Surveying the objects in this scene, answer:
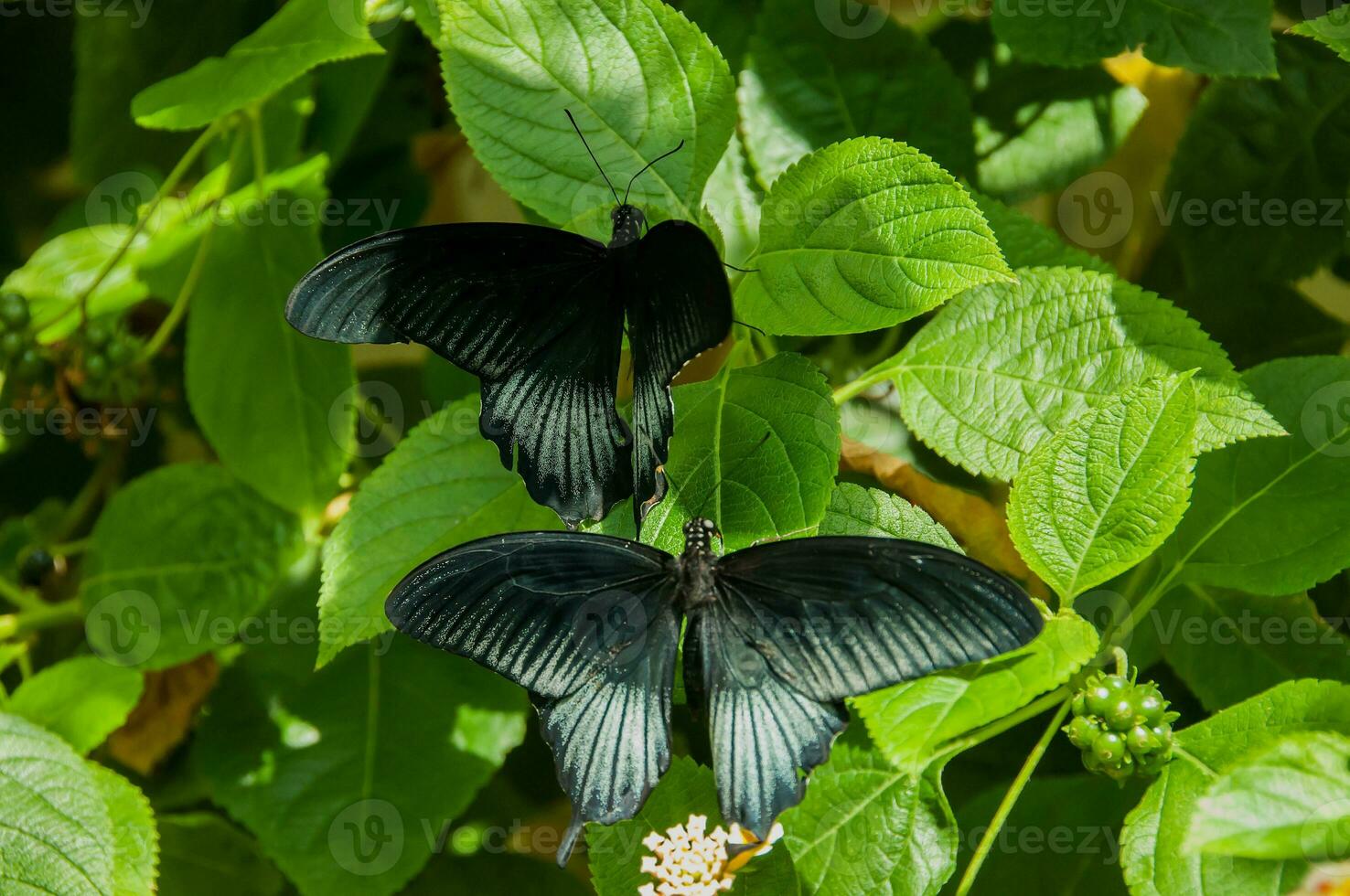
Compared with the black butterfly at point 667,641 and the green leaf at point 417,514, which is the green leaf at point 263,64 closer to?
the green leaf at point 417,514

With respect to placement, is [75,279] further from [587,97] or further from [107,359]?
[587,97]

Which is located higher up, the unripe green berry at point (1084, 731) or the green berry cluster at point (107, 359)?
the unripe green berry at point (1084, 731)

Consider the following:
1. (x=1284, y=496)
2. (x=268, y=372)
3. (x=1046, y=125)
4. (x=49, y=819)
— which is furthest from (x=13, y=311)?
(x=1284, y=496)

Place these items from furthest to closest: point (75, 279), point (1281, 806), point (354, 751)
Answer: point (75, 279)
point (354, 751)
point (1281, 806)

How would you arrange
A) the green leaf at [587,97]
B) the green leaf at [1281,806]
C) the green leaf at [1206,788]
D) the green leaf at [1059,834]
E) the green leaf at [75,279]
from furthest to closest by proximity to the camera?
the green leaf at [75,279]
the green leaf at [1059,834]
the green leaf at [587,97]
the green leaf at [1206,788]
the green leaf at [1281,806]

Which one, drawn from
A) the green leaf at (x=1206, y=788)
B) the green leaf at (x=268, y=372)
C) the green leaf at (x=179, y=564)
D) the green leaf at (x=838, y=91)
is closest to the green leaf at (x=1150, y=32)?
the green leaf at (x=838, y=91)
